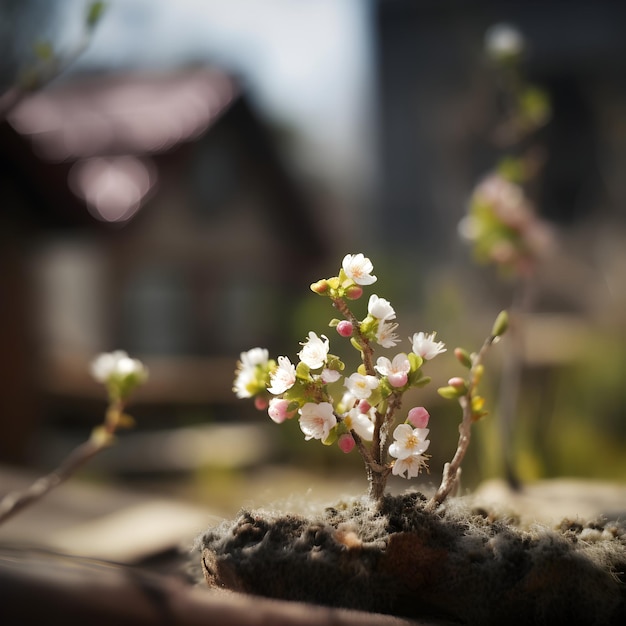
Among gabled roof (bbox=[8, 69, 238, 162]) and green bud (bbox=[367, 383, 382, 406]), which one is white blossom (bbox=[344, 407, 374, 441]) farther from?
gabled roof (bbox=[8, 69, 238, 162])

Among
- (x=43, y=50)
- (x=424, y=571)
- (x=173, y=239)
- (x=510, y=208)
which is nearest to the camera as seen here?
(x=424, y=571)

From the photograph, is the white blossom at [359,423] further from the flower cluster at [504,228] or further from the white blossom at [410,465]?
the flower cluster at [504,228]

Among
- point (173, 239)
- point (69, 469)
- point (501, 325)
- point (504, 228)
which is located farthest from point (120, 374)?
point (173, 239)

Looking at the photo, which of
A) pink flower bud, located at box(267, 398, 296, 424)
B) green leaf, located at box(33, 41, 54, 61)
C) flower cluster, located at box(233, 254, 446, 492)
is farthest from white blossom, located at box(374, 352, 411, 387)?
green leaf, located at box(33, 41, 54, 61)

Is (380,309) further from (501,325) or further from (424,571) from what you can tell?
(424,571)

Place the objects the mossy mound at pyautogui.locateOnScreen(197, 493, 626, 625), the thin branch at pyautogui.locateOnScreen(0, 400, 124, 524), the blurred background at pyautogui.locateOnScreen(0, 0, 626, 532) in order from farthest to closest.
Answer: the blurred background at pyautogui.locateOnScreen(0, 0, 626, 532)
the thin branch at pyautogui.locateOnScreen(0, 400, 124, 524)
the mossy mound at pyautogui.locateOnScreen(197, 493, 626, 625)

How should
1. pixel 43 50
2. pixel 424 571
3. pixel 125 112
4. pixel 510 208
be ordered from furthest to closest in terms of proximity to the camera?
pixel 125 112
pixel 510 208
pixel 43 50
pixel 424 571
